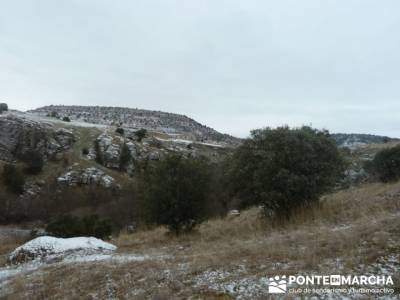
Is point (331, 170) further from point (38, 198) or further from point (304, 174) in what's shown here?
point (38, 198)

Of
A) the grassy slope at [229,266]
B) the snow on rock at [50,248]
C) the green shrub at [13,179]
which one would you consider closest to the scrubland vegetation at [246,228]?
the grassy slope at [229,266]

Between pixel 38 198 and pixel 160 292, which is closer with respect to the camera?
pixel 160 292

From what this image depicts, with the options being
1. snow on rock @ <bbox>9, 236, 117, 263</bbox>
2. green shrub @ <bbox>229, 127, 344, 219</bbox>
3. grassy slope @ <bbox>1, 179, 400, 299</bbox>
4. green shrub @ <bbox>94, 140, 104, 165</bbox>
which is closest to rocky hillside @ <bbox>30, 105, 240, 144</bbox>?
green shrub @ <bbox>94, 140, 104, 165</bbox>

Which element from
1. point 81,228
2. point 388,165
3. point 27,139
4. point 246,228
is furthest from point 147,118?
point 246,228

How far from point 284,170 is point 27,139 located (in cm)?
5863

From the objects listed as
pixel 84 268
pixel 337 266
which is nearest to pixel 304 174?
pixel 337 266

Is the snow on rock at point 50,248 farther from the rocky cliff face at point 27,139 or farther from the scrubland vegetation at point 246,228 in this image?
the rocky cliff face at point 27,139

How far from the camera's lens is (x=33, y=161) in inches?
2190

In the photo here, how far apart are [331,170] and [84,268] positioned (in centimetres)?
912

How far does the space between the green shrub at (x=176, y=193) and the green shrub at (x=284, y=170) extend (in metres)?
1.59

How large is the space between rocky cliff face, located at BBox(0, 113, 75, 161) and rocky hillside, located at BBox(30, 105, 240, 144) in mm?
63908

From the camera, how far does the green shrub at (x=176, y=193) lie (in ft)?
50.0

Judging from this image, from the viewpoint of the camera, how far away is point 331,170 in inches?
558
